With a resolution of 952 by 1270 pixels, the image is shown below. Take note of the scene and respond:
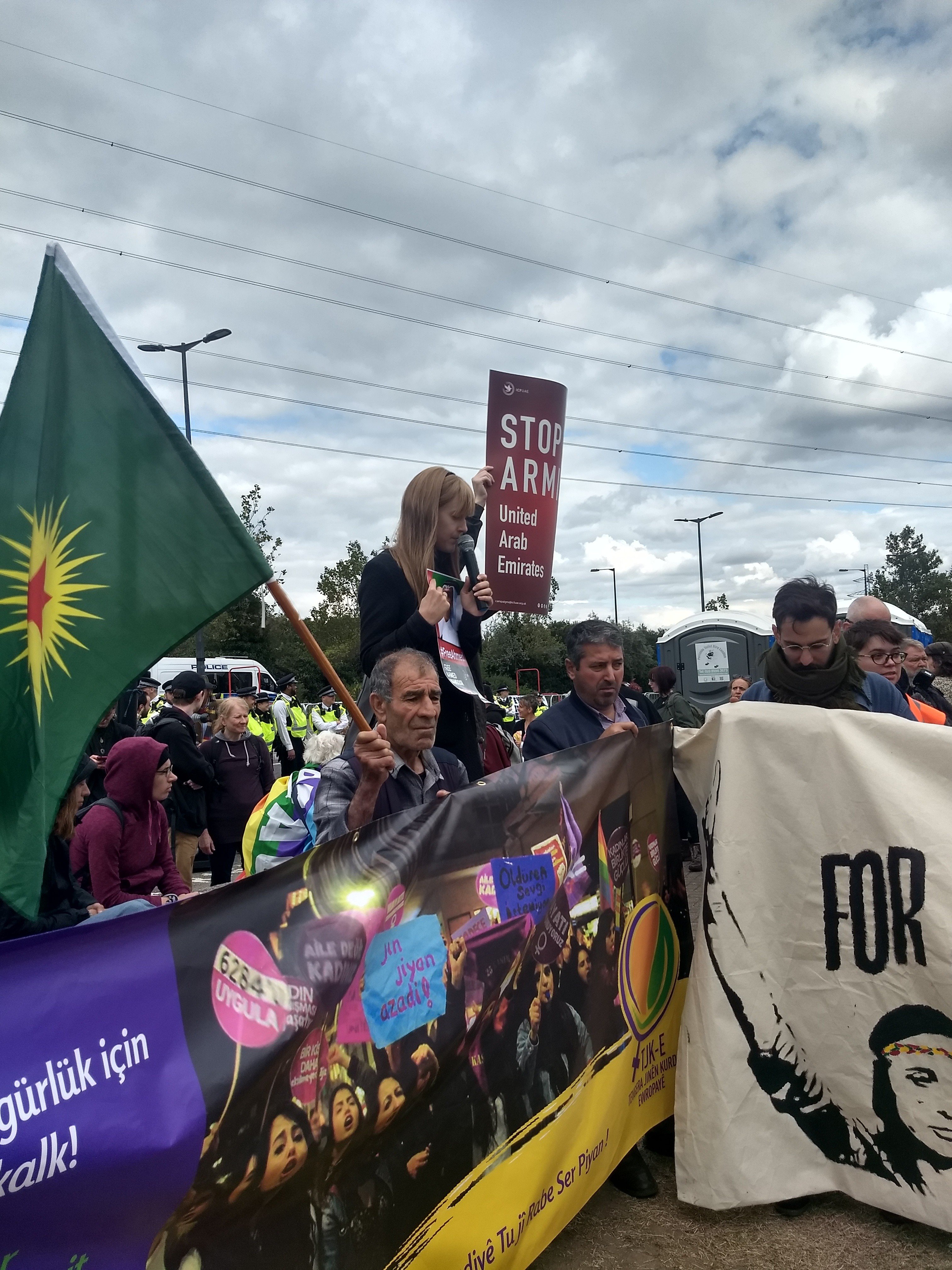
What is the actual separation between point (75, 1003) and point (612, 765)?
1.78 metres

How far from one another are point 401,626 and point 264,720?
33.4 ft

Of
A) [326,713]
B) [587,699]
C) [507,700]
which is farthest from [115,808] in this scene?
[507,700]

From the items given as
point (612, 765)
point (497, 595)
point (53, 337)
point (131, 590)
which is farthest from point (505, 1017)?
point (53, 337)

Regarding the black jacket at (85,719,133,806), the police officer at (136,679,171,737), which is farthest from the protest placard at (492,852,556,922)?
the black jacket at (85,719,133,806)

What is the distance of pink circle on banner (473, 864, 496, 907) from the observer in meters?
2.43

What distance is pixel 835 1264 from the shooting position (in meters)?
2.52

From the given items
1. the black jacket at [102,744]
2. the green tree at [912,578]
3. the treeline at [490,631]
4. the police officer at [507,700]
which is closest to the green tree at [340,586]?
the treeline at [490,631]

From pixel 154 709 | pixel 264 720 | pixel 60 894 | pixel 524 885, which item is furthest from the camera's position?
pixel 154 709

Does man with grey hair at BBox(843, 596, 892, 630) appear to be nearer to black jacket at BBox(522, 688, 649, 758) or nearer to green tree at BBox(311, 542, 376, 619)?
black jacket at BBox(522, 688, 649, 758)

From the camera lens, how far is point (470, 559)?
3.43 meters

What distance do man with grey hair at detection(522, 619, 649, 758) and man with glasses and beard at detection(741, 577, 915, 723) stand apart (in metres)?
0.54

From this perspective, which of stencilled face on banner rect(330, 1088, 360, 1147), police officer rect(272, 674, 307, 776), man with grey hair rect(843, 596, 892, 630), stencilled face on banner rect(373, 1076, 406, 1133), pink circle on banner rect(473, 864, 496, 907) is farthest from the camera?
police officer rect(272, 674, 307, 776)

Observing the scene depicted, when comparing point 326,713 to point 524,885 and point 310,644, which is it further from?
point 310,644

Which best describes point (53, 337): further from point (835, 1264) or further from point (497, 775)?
point (835, 1264)
